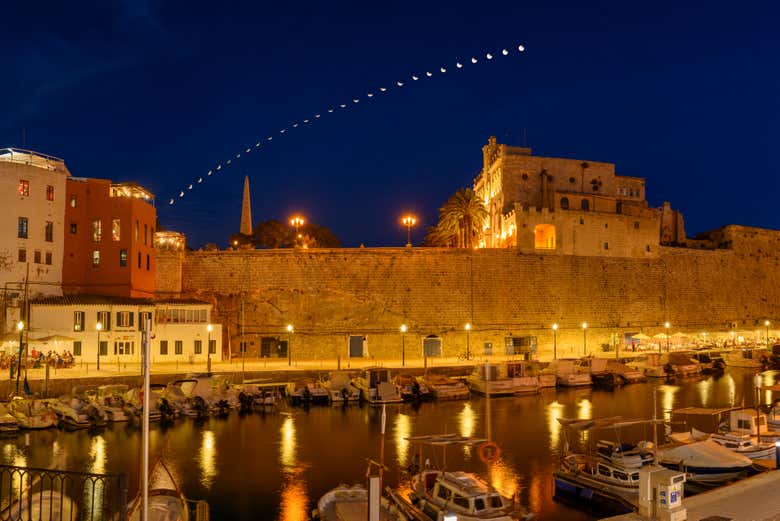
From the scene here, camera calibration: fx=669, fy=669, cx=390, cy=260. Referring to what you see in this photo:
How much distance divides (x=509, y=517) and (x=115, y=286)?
33.9m

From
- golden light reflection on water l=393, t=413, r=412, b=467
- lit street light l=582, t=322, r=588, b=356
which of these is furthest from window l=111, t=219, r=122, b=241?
lit street light l=582, t=322, r=588, b=356

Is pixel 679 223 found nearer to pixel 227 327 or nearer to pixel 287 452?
pixel 227 327

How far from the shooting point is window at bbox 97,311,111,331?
128 feet

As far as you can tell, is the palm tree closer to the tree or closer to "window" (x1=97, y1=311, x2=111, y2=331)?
the tree

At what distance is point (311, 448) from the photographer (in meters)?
24.7

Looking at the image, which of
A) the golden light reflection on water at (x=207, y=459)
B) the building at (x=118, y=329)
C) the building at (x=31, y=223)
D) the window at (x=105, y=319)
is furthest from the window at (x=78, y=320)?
the golden light reflection on water at (x=207, y=459)

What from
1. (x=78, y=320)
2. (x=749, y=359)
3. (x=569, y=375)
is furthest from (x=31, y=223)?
(x=749, y=359)

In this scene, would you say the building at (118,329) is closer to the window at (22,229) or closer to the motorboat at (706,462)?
the window at (22,229)

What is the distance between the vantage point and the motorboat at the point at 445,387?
118 feet

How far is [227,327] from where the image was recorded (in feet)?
155

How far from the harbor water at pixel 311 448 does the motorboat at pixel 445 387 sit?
3.45 feet

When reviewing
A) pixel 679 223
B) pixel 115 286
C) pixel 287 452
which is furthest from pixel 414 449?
pixel 679 223

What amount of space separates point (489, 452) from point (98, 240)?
3049cm

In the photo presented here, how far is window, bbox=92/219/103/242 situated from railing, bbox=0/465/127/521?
77.0 ft
